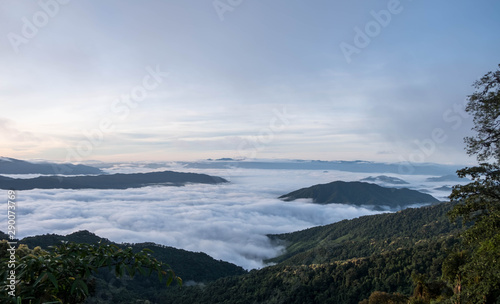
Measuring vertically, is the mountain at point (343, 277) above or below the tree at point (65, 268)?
below

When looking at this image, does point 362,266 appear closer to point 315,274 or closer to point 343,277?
point 343,277

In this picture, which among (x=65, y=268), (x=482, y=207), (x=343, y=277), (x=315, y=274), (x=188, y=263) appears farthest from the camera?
(x=188, y=263)

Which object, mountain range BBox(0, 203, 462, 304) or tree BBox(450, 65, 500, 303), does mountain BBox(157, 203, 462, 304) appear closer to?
mountain range BBox(0, 203, 462, 304)

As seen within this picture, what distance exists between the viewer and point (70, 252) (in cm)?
430

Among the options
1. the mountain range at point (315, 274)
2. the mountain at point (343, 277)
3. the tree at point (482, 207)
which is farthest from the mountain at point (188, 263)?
the tree at point (482, 207)

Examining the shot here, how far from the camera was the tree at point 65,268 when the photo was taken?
12.5 ft

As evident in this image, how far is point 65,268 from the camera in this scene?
4.02 meters

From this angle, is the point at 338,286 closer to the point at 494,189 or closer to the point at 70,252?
the point at 494,189

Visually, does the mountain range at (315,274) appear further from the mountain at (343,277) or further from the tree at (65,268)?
the tree at (65,268)

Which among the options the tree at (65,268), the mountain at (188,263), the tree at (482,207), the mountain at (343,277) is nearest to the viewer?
the tree at (65,268)

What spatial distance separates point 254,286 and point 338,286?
2572 cm

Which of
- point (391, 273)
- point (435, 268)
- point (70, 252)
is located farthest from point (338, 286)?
point (70, 252)

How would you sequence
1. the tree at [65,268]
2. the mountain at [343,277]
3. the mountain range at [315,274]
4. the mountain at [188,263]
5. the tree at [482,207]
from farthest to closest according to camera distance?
the mountain at [188,263], the mountain range at [315,274], the mountain at [343,277], the tree at [482,207], the tree at [65,268]

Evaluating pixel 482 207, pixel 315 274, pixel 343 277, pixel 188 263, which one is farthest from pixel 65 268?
pixel 188 263
